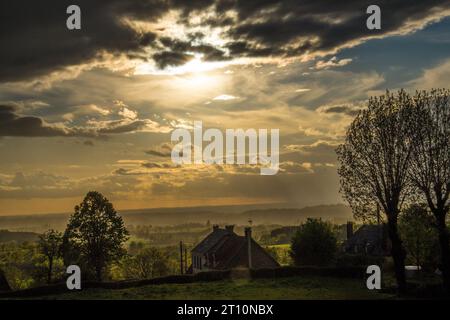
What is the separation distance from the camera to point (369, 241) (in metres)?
78.9

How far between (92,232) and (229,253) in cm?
2205

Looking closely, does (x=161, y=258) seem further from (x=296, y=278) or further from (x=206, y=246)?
(x=296, y=278)

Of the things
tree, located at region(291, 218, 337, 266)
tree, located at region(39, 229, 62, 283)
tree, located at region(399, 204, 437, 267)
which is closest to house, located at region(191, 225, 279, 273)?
tree, located at region(291, 218, 337, 266)

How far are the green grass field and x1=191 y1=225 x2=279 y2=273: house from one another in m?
17.5

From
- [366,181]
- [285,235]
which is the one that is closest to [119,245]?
[366,181]

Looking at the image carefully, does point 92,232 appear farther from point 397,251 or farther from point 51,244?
point 397,251

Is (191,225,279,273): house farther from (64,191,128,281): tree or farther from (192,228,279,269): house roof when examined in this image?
(64,191,128,281): tree

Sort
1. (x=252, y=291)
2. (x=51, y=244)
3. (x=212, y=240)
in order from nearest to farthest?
(x=252, y=291), (x=51, y=244), (x=212, y=240)

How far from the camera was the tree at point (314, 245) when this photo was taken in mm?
60875

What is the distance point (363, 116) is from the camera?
135 ft

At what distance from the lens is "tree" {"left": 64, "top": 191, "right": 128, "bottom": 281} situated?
56.2 metres

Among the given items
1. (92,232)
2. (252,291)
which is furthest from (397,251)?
(92,232)

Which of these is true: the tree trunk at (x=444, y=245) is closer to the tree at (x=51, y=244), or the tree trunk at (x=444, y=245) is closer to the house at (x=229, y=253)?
the house at (x=229, y=253)
